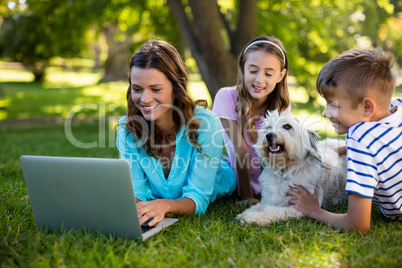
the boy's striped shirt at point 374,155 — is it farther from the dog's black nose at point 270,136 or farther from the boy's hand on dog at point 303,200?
the dog's black nose at point 270,136

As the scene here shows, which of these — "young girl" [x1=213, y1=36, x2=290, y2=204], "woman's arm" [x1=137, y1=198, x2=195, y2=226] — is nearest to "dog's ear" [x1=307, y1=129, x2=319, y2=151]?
"young girl" [x1=213, y1=36, x2=290, y2=204]

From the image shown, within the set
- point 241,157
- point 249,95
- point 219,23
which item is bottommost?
point 241,157

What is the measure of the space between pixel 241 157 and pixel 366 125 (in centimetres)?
170

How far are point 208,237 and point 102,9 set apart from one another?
888 cm

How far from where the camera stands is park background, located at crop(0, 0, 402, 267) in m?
2.30

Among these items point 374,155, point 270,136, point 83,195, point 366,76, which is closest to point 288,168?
point 270,136

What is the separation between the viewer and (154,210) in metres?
2.74

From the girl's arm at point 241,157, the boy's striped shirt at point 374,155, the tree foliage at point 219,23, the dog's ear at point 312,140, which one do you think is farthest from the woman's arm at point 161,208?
the tree foliage at point 219,23

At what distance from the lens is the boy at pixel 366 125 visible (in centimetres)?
239

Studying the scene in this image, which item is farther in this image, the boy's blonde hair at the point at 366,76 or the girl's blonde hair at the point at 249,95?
the girl's blonde hair at the point at 249,95

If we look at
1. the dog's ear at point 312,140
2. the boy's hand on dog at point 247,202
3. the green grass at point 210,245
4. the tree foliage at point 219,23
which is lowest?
the boy's hand on dog at point 247,202

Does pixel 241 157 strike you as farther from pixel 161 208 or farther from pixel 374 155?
pixel 374 155

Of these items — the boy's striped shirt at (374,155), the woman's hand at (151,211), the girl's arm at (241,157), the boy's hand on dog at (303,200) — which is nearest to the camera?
the boy's striped shirt at (374,155)

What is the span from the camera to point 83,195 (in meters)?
2.37
